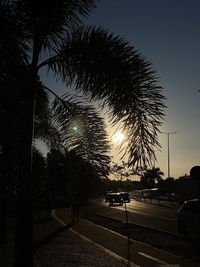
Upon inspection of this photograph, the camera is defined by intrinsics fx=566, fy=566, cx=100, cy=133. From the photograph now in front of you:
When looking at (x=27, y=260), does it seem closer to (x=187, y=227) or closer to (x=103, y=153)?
(x=103, y=153)

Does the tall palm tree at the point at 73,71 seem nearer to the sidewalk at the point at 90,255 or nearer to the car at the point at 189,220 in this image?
the sidewalk at the point at 90,255

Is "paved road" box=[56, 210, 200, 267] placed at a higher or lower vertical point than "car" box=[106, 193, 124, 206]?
lower

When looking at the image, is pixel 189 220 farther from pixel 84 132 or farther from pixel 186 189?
pixel 186 189

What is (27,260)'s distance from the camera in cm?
709

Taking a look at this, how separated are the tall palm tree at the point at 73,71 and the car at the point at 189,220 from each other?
39.6ft

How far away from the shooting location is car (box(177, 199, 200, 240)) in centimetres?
1914

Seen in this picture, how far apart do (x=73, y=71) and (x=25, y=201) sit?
6.51 feet

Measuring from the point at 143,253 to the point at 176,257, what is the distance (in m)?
1.02

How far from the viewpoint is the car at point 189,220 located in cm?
1914

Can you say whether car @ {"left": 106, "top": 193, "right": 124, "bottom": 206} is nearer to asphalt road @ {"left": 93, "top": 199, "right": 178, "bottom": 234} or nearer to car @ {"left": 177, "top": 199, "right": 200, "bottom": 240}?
asphalt road @ {"left": 93, "top": 199, "right": 178, "bottom": 234}

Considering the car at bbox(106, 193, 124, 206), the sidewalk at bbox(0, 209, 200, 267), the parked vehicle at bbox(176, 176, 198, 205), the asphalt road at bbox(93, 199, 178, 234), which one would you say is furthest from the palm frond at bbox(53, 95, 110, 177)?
the car at bbox(106, 193, 124, 206)

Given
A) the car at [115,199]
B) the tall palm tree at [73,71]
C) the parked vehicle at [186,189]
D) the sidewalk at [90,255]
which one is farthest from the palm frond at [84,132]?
the car at [115,199]

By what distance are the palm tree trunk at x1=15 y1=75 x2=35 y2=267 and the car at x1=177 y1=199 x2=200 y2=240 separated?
12302mm

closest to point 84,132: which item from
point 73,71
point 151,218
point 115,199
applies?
point 73,71
